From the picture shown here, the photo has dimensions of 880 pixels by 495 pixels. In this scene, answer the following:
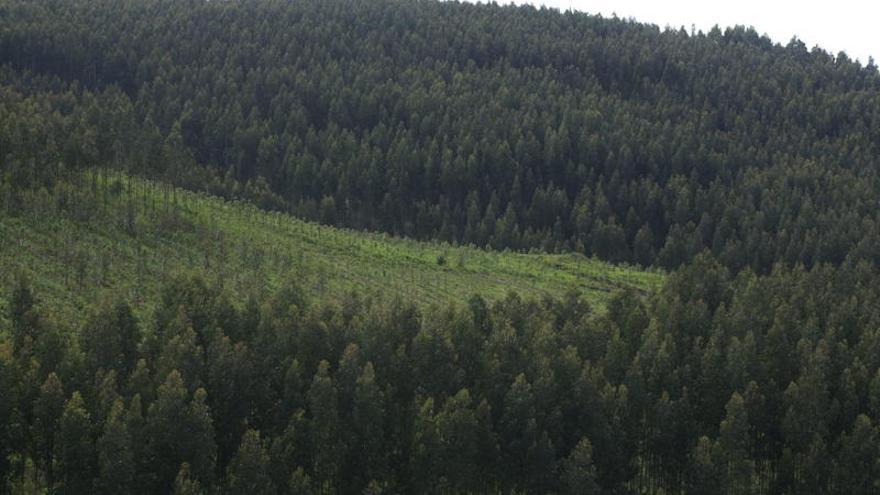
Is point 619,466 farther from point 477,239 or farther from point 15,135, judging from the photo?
point 477,239

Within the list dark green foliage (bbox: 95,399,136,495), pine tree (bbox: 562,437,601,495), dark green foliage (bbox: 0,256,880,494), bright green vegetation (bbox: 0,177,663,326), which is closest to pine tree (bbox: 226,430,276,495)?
dark green foliage (bbox: 0,256,880,494)

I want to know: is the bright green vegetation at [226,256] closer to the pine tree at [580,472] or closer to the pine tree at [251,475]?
the pine tree at [251,475]

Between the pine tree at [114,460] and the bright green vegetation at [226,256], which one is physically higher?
the pine tree at [114,460]

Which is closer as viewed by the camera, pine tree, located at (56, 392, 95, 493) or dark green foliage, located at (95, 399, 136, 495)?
dark green foliage, located at (95, 399, 136, 495)

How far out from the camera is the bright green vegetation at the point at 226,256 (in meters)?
104

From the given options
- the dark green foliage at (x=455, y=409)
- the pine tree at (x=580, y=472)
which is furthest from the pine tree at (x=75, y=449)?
the pine tree at (x=580, y=472)

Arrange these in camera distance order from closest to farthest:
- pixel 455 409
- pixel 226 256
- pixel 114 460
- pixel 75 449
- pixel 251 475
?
pixel 114 460 < pixel 75 449 < pixel 251 475 < pixel 455 409 < pixel 226 256

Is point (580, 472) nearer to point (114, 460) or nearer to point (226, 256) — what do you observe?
point (114, 460)

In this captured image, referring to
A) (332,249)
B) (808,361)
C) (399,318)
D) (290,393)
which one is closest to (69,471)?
(290,393)

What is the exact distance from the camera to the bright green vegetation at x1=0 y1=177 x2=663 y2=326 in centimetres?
10431

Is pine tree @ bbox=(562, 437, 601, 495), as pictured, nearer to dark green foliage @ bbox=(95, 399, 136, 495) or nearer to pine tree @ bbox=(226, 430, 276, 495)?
pine tree @ bbox=(226, 430, 276, 495)

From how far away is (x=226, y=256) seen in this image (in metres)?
125

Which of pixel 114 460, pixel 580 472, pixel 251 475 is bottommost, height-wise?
pixel 580 472

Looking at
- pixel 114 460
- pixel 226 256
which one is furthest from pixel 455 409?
pixel 226 256
